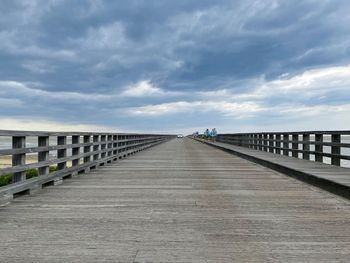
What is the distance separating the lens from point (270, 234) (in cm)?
602

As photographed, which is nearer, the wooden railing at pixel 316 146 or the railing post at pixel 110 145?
the wooden railing at pixel 316 146

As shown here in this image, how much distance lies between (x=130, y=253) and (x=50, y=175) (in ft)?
21.3

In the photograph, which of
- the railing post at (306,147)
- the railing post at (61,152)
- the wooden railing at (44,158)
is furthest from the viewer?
the railing post at (306,147)

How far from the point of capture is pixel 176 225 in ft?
21.4

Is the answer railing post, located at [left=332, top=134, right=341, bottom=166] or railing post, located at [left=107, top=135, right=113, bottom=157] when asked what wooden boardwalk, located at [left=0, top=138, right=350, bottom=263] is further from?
railing post, located at [left=107, top=135, right=113, bottom=157]

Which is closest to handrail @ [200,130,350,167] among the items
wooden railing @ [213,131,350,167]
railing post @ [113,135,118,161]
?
wooden railing @ [213,131,350,167]

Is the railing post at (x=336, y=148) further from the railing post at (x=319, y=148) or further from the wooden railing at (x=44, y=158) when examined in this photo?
the wooden railing at (x=44, y=158)

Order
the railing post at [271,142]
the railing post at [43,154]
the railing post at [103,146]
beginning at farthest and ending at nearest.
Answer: the railing post at [271,142]
the railing post at [103,146]
the railing post at [43,154]

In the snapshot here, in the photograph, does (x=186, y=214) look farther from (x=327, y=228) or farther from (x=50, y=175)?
(x=50, y=175)

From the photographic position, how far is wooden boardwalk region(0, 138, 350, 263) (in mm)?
5070

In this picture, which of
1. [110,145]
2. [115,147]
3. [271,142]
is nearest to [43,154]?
[110,145]

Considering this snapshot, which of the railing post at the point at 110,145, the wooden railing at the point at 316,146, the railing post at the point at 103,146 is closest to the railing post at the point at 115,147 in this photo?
the railing post at the point at 110,145

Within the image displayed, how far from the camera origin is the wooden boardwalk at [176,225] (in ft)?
16.6

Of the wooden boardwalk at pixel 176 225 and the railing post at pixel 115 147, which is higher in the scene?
the railing post at pixel 115 147
